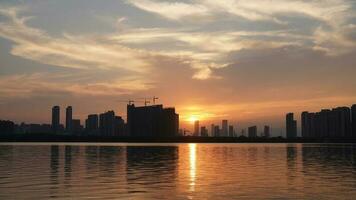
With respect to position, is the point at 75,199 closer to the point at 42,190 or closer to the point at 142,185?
the point at 42,190

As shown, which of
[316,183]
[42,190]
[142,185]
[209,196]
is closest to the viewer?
[209,196]

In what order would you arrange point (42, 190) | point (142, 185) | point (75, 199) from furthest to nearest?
point (142, 185) → point (42, 190) → point (75, 199)

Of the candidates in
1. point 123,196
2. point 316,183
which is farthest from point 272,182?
point 123,196

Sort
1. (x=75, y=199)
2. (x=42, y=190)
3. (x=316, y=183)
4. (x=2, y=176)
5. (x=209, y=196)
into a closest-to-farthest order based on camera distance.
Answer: (x=75, y=199)
(x=209, y=196)
(x=42, y=190)
(x=316, y=183)
(x=2, y=176)

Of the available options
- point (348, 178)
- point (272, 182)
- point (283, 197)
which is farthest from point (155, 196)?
point (348, 178)

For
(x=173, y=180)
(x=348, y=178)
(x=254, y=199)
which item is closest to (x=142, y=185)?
(x=173, y=180)

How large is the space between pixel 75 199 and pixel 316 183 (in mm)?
23463

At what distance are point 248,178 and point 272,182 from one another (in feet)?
13.6

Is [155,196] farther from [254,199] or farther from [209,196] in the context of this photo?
[254,199]

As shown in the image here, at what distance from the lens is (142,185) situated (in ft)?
136

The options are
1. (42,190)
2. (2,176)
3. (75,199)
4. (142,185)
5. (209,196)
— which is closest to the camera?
(75,199)

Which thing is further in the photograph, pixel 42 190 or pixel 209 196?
pixel 42 190

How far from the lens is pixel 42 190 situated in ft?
122

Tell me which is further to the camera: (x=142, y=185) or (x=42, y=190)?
(x=142, y=185)
